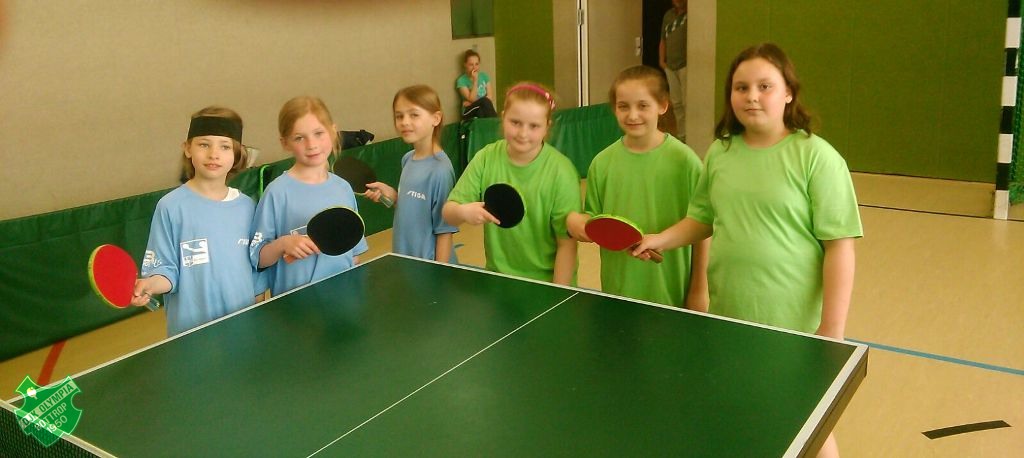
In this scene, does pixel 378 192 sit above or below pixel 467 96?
below

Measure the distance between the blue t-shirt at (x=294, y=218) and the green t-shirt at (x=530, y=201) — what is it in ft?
1.68

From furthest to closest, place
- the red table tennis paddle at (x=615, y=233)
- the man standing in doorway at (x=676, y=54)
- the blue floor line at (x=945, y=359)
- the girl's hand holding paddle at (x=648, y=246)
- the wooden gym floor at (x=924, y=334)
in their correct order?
the man standing in doorway at (x=676, y=54)
the blue floor line at (x=945, y=359)
the wooden gym floor at (x=924, y=334)
the girl's hand holding paddle at (x=648, y=246)
the red table tennis paddle at (x=615, y=233)

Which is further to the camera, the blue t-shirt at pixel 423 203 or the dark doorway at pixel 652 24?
the dark doorway at pixel 652 24

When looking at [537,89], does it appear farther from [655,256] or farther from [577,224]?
[655,256]

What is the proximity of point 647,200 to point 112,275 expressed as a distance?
6.21ft

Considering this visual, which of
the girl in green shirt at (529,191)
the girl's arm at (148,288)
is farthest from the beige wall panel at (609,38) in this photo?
the girl's arm at (148,288)

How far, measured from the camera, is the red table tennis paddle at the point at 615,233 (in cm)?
277

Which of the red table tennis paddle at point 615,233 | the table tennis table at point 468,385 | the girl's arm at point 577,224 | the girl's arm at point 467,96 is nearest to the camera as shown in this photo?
the table tennis table at point 468,385

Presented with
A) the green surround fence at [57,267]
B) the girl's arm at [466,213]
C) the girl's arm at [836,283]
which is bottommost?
the green surround fence at [57,267]

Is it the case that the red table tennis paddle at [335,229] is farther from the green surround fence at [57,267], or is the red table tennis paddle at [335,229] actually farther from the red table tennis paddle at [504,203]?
the green surround fence at [57,267]

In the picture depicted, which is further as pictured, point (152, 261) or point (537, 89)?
point (537, 89)

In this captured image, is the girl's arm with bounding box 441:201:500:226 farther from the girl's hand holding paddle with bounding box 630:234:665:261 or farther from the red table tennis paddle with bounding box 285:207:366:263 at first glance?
the girl's hand holding paddle with bounding box 630:234:665:261

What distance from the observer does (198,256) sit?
2.91 meters

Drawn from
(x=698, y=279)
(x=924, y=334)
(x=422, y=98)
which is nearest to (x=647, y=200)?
(x=698, y=279)
